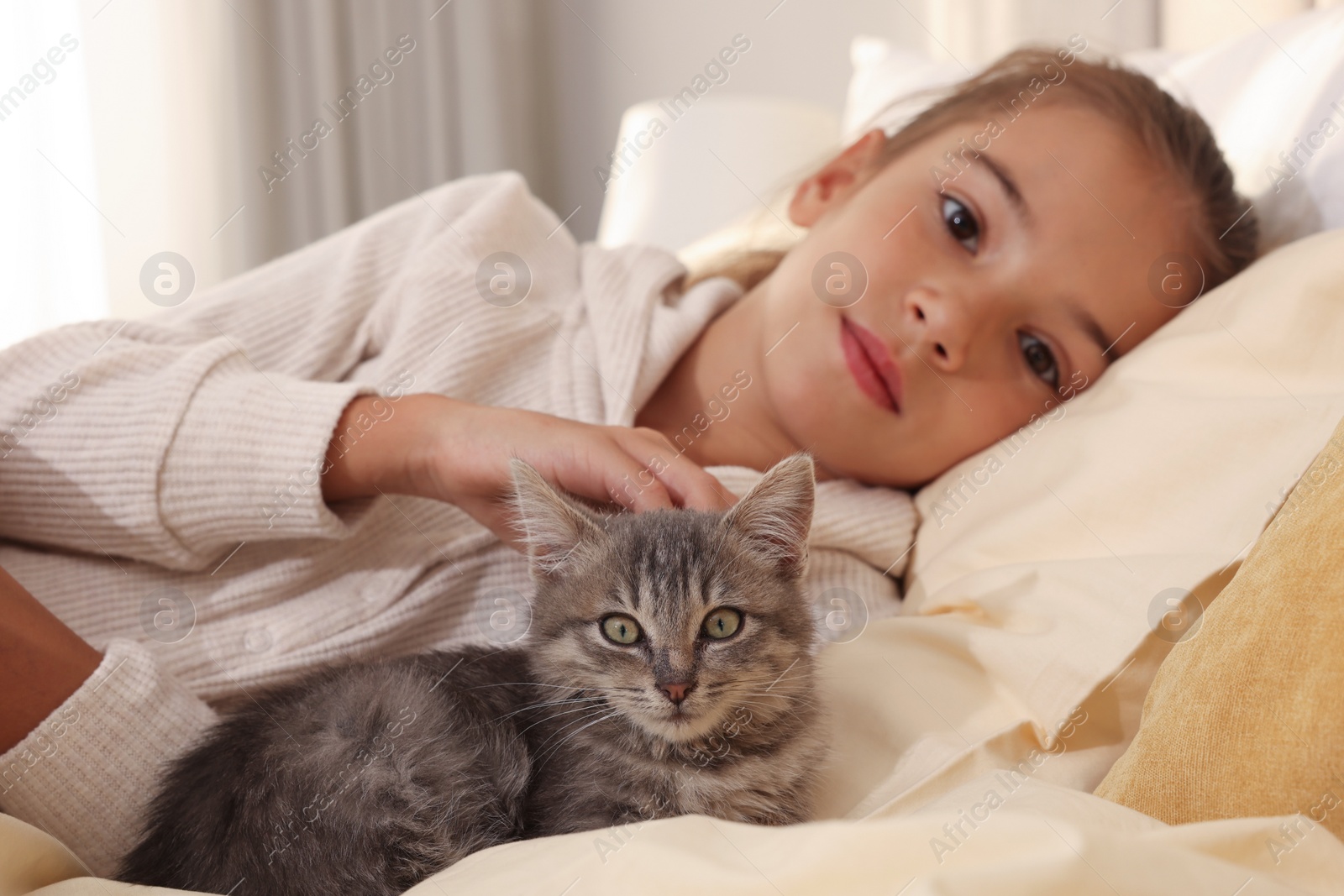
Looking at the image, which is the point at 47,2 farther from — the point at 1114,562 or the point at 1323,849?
the point at 1323,849

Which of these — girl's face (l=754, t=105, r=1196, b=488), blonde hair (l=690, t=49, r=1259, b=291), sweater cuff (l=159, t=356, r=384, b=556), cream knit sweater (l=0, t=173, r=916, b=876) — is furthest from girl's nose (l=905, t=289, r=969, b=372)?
sweater cuff (l=159, t=356, r=384, b=556)

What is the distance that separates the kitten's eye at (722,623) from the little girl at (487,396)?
193 mm

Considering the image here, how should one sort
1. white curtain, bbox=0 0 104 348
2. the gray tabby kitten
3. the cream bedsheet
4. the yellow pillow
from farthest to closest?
white curtain, bbox=0 0 104 348 → the gray tabby kitten → the yellow pillow → the cream bedsheet

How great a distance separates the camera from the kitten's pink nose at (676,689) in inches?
37.7

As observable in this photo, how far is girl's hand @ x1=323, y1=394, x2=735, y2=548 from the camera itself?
1180 millimetres

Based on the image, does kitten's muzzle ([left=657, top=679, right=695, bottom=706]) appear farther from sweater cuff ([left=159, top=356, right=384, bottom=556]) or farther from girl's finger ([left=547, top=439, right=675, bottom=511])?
sweater cuff ([left=159, top=356, right=384, bottom=556])

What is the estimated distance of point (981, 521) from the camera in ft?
4.44

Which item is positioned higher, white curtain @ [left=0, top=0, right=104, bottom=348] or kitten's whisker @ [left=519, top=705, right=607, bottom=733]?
white curtain @ [left=0, top=0, right=104, bottom=348]

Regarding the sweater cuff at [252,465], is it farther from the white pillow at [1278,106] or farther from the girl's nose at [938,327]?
the white pillow at [1278,106]

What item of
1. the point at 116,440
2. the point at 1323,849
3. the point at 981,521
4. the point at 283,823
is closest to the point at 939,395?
the point at 981,521

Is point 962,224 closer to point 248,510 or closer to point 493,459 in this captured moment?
point 493,459

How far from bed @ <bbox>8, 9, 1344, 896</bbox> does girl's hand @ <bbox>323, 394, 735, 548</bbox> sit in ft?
1.10

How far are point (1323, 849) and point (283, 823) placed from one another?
2.91 feet

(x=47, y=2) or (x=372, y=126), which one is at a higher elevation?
(x=47, y=2)
